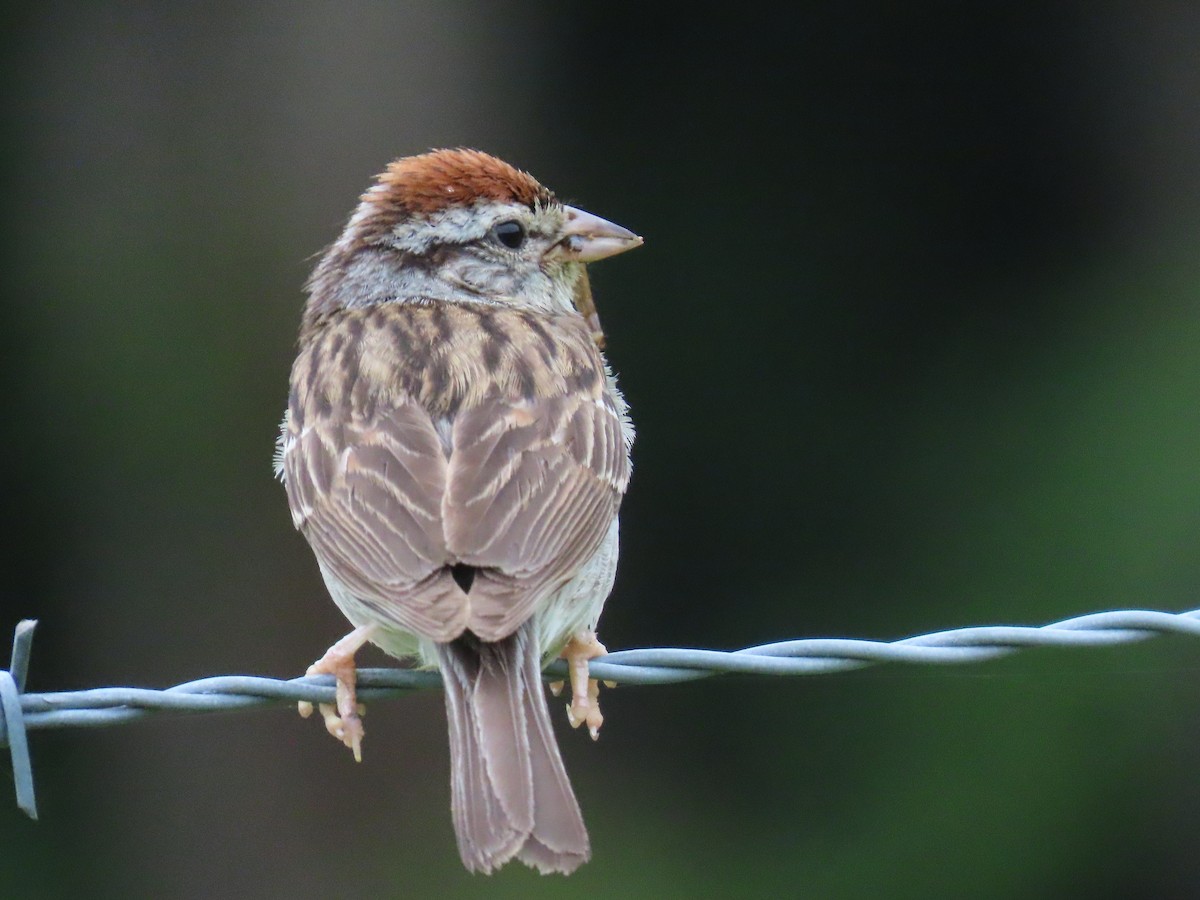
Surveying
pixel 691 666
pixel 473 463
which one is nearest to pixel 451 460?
pixel 473 463

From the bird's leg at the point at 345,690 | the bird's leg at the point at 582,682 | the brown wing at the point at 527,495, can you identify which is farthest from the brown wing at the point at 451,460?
the bird's leg at the point at 582,682

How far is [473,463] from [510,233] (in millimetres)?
1245

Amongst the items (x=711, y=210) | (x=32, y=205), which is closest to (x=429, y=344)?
(x=32, y=205)

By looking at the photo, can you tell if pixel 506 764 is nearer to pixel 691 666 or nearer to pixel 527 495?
pixel 691 666

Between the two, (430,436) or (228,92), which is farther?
(228,92)

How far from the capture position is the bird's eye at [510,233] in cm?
464

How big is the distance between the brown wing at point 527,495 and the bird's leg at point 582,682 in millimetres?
225

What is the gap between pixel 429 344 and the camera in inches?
160

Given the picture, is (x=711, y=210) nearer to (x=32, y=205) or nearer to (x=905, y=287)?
(x=905, y=287)

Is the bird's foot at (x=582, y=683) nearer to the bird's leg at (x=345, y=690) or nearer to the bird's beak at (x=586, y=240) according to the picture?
the bird's leg at (x=345, y=690)

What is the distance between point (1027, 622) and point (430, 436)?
3360mm

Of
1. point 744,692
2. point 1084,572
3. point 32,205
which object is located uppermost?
point 32,205

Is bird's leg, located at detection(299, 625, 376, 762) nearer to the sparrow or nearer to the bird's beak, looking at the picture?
Result: the sparrow

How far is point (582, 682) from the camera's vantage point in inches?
139
